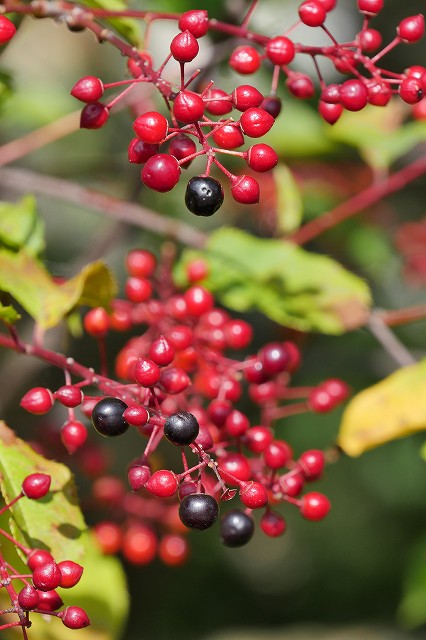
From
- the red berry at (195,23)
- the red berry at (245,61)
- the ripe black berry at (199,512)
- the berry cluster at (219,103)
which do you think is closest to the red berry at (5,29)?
the berry cluster at (219,103)

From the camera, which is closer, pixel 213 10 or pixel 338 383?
pixel 338 383

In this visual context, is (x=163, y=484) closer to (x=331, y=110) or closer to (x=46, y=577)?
(x=46, y=577)

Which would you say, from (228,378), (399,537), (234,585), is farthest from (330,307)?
(234,585)

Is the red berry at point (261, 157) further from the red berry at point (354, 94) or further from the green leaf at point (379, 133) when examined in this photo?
the green leaf at point (379, 133)

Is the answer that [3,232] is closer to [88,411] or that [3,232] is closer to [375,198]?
[88,411]

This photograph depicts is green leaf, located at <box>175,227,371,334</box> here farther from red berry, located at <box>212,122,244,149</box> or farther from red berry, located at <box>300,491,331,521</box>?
red berry, located at <box>212,122,244,149</box>
